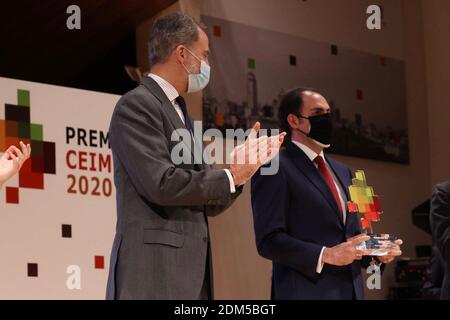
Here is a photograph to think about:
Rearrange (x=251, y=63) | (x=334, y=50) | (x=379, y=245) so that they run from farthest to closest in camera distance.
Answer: (x=334, y=50), (x=251, y=63), (x=379, y=245)

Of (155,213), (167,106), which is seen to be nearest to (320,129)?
(167,106)

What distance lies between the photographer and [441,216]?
393cm

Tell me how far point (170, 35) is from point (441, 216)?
1760mm

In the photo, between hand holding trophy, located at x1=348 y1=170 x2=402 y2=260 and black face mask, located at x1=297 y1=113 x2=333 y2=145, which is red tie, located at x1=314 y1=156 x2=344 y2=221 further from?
hand holding trophy, located at x1=348 y1=170 x2=402 y2=260

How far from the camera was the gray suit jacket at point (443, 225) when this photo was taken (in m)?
3.79

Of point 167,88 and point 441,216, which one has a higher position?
point 167,88

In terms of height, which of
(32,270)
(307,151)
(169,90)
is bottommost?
(32,270)

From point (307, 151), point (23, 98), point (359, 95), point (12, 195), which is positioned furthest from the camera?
point (359, 95)

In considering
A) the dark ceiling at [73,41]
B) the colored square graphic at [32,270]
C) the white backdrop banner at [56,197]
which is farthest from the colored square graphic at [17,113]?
the dark ceiling at [73,41]

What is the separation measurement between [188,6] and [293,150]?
2652 millimetres

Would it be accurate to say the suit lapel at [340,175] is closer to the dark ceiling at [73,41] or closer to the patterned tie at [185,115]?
the patterned tie at [185,115]

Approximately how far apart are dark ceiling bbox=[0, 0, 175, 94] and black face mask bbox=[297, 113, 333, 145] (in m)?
2.42

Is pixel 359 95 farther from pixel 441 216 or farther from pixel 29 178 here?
pixel 29 178
